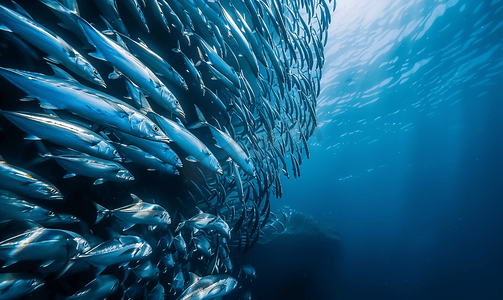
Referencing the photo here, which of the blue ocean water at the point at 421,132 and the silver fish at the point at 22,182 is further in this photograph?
the blue ocean water at the point at 421,132

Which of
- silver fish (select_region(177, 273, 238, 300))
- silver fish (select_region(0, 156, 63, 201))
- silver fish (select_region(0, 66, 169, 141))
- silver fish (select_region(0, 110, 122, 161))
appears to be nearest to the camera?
silver fish (select_region(0, 66, 169, 141))

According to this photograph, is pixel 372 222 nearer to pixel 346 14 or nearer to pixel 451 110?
pixel 451 110

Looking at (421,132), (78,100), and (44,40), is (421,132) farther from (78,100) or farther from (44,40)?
(44,40)

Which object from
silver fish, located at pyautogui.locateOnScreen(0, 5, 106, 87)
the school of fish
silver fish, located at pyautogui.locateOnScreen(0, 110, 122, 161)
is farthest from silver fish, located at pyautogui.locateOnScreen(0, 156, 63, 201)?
silver fish, located at pyautogui.locateOnScreen(0, 5, 106, 87)

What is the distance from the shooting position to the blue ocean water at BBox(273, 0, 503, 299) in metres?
11.5

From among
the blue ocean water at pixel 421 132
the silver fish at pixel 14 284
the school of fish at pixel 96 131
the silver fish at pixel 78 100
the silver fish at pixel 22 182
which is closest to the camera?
the silver fish at pixel 78 100

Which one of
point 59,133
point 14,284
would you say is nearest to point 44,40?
point 59,133

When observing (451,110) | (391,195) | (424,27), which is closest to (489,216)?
(391,195)

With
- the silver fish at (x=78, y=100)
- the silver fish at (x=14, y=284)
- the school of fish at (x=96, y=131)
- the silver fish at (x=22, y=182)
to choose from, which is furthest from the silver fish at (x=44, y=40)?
the silver fish at (x=14, y=284)

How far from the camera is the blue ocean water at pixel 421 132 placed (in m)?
11.5

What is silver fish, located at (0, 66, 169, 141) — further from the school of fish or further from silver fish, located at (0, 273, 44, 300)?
silver fish, located at (0, 273, 44, 300)

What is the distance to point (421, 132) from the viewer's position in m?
24.0

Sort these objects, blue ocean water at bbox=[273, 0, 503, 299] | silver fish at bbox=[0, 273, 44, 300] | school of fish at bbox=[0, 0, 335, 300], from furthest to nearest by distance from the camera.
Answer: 1. blue ocean water at bbox=[273, 0, 503, 299]
2. silver fish at bbox=[0, 273, 44, 300]
3. school of fish at bbox=[0, 0, 335, 300]

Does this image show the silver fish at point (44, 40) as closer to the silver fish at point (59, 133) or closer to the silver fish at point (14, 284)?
the silver fish at point (59, 133)
